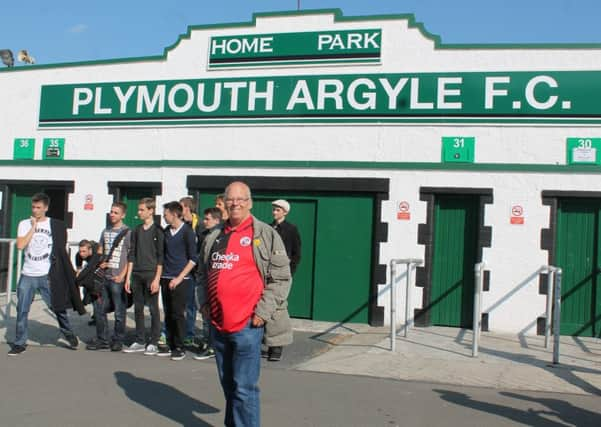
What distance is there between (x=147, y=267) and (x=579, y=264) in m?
6.31

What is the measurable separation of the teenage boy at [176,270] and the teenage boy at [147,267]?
0.36ft

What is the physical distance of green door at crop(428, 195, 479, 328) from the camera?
32.2 ft

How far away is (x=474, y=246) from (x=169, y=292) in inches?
194

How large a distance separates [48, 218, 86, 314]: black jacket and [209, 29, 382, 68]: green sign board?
4757 millimetres

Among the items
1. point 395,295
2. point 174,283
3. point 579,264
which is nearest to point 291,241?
point 174,283

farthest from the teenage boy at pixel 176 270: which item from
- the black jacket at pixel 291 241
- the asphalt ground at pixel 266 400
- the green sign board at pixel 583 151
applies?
the green sign board at pixel 583 151

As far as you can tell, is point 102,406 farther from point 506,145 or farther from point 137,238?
point 506,145

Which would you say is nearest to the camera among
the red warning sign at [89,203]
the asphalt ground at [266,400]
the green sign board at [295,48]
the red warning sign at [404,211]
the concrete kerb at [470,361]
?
the asphalt ground at [266,400]

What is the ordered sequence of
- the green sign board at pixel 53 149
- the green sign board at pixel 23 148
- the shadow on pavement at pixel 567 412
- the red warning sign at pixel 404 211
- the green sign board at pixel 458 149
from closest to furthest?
the shadow on pavement at pixel 567 412 → the green sign board at pixel 458 149 → the red warning sign at pixel 404 211 → the green sign board at pixel 53 149 → the green sign board at pixel 23 148

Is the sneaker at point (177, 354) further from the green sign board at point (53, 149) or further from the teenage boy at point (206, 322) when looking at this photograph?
the green sign board at point (53, 149)

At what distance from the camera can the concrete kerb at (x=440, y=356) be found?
655cm

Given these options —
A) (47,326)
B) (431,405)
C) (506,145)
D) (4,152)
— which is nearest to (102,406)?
(431,405)

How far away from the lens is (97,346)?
7.77 meters

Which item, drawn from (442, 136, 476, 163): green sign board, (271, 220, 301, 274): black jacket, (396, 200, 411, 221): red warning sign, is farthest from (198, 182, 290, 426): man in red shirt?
(442, 136, 476, 163): green sign board
